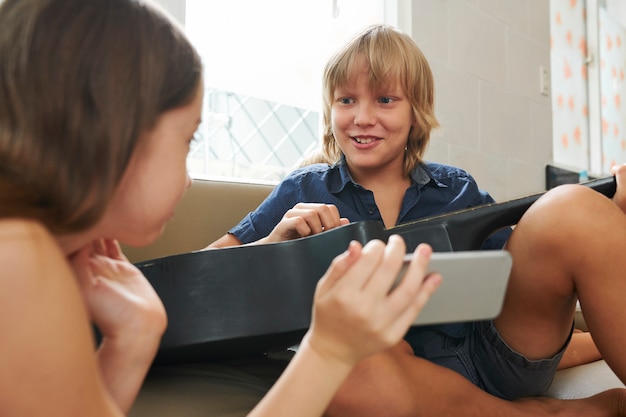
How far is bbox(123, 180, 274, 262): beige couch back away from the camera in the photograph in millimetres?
1053

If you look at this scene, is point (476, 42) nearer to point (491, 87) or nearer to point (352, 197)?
point (491, 87)

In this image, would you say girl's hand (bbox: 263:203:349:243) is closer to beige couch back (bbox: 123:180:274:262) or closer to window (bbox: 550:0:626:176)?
beige couch back (bbox: 123:180:274:262)

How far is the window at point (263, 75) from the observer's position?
1608 millimetres

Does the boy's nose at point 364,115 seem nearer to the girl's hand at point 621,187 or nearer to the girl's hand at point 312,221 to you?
the girl's hand at point 312,221

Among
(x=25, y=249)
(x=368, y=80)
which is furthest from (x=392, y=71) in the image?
(x=25, y=249)

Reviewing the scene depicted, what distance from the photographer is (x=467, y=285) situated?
1.47 ft

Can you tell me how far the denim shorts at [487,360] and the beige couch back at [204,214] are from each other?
41 cm

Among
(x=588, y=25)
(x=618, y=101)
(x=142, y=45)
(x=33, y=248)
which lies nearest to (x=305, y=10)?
(x=142, y=45)

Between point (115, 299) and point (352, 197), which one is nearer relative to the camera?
point (115, 299)

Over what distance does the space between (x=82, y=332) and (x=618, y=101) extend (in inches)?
144

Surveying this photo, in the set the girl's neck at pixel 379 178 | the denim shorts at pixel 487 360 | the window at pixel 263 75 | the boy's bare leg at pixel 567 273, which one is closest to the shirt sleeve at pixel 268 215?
the girl's neck at pixel 379 178

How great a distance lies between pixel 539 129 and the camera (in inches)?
96.6

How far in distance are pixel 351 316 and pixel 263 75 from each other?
135cm

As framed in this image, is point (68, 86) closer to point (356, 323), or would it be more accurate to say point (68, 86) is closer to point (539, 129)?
point (356, 323)
